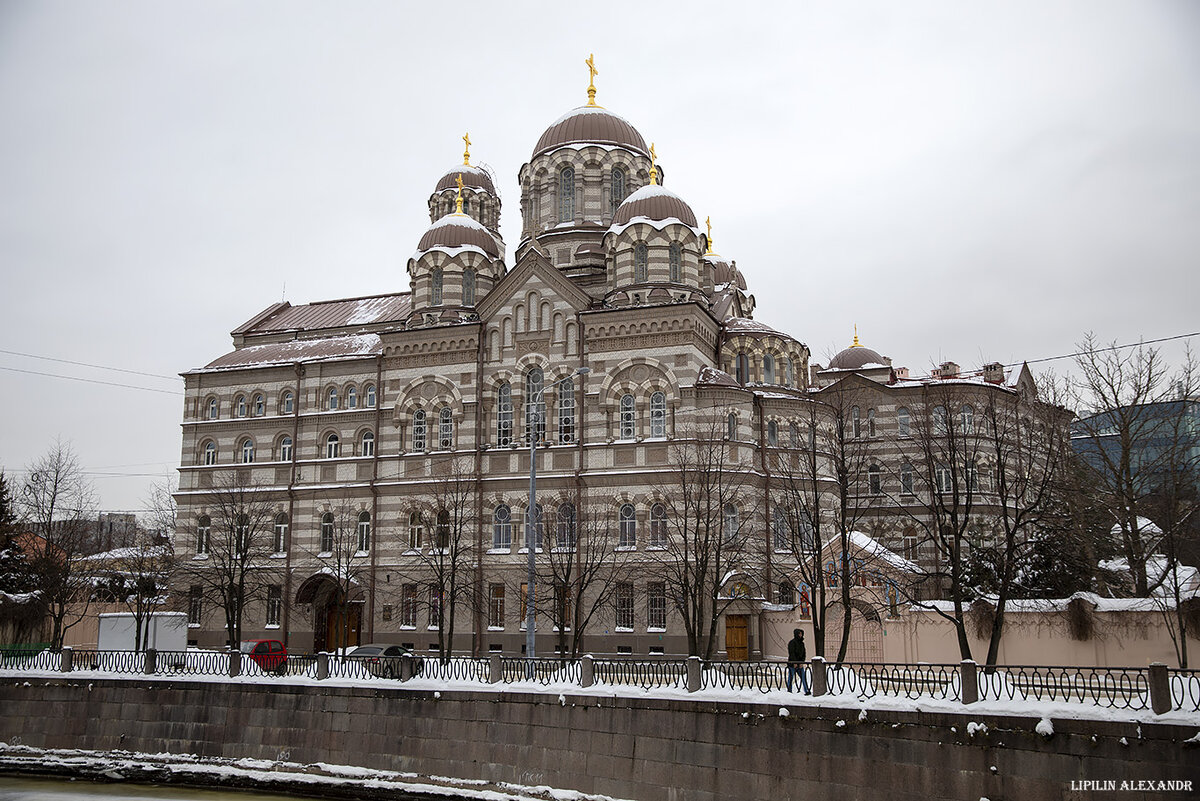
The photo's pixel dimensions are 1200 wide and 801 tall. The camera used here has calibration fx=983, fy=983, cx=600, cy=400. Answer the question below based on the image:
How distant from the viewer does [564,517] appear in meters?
41.2

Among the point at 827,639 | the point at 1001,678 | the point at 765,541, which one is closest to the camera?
the point at 1001,678

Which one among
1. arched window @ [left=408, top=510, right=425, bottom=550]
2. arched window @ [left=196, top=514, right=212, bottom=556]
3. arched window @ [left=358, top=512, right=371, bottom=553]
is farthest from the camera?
arched window @ [left=196, top=514, right=212, bottom=556]

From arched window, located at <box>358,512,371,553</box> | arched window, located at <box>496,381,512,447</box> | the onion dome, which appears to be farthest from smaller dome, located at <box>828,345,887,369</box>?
arched window, located at <box>358,512,371,553</box>

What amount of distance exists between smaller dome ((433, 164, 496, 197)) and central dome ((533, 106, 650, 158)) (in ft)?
33.1

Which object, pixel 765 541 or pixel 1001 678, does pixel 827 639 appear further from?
pixel 1001 678

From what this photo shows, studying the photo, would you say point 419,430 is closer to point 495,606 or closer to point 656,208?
point 495,606

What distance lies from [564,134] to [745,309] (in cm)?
1367

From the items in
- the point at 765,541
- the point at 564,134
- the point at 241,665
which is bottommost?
the point at 241,665

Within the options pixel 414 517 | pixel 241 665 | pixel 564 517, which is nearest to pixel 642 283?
pixel 564 517

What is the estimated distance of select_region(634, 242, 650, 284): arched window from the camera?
1752 inches

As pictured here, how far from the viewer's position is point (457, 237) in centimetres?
4806

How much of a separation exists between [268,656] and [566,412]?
1679 cm

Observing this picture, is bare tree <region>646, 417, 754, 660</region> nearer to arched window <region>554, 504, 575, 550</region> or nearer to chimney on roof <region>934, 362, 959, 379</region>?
arched window <region>554, 504, 575, 550</region>

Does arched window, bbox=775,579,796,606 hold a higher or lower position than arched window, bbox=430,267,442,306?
lower
